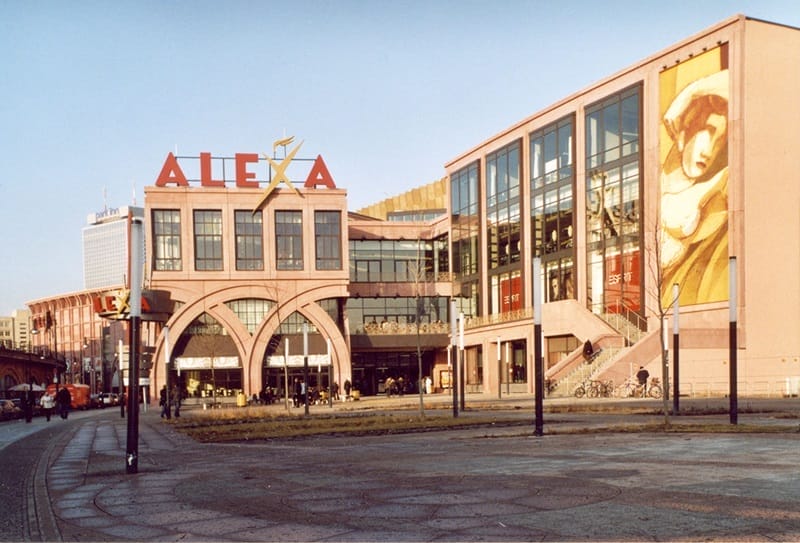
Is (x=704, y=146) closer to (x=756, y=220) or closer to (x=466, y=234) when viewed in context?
(x=756, y=220)

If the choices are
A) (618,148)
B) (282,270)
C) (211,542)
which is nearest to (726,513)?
(211,542)

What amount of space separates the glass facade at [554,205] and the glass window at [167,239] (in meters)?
30.5

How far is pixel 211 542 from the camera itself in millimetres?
7875

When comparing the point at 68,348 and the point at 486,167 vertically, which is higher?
the point at 486,167

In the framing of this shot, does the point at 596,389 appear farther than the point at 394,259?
No

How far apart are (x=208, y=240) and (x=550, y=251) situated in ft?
97.8

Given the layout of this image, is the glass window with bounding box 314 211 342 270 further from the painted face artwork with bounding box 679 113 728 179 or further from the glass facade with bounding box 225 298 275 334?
the painted face artwork with bounding box 679 113 728 179

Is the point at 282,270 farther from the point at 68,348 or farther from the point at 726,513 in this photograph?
the point at 68,348

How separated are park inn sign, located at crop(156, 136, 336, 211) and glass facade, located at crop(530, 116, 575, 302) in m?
19.6

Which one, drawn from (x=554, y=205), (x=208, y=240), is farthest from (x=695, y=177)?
(x=208, y=240)

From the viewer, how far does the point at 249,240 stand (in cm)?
7456

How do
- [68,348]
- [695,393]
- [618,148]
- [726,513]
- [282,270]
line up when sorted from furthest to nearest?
[68,348], [282,270], [618,148], [695,393], [726,513]

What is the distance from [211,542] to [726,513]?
505cm

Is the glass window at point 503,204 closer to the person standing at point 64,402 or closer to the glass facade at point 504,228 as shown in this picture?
the glass facade at point 504,228
